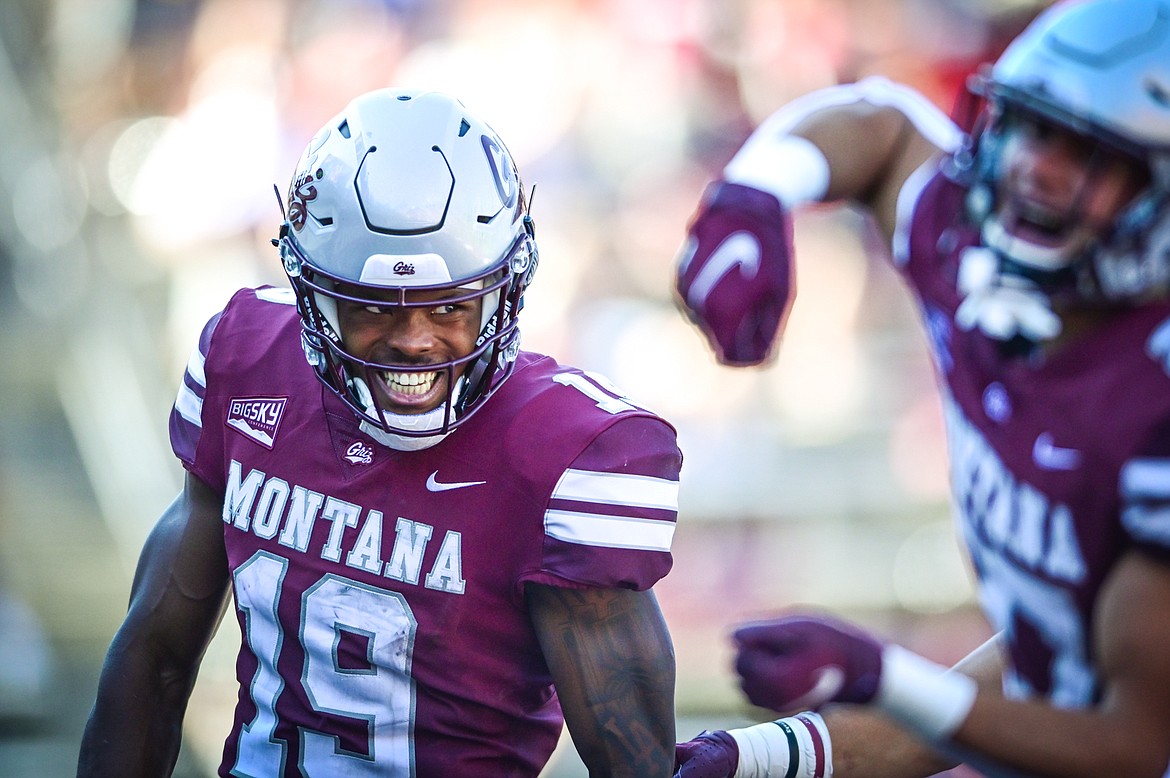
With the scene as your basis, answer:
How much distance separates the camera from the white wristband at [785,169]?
1738mm

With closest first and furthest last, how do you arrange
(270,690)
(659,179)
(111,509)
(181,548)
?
(270,690), (181,548), (111,509), (659,179)

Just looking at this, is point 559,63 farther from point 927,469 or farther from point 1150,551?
point 1150,551

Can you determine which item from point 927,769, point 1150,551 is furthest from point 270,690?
point 1150,551

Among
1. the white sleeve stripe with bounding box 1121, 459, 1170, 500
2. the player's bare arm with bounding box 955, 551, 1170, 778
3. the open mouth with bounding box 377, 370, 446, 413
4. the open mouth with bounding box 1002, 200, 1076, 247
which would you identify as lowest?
the player's bare arm with bounding box 955, 551, 1170, 778

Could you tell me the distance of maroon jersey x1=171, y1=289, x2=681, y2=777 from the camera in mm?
1785

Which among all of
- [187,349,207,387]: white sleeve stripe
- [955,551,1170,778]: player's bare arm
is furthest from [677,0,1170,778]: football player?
[187,349,207,387]: white sleeve stripe

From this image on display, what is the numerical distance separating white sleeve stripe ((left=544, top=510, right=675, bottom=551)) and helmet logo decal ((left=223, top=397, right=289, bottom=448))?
1.47 ft

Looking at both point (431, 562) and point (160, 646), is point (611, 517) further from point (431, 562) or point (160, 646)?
point (160, 646)

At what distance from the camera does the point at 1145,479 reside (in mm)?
1409

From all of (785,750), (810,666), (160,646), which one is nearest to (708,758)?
(785,750)

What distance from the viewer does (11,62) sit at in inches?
240

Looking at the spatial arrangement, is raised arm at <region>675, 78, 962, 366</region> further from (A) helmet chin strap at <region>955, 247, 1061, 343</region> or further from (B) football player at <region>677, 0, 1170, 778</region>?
(A) helmet chin strap at <region>955, 247, 1061, 343</region>

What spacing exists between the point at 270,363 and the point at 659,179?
419cm

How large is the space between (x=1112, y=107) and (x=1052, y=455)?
14.5 inches
